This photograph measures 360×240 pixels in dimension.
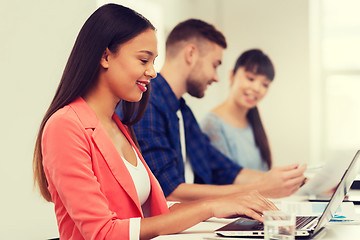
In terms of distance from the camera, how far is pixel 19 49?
179cm

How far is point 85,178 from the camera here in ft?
3.80

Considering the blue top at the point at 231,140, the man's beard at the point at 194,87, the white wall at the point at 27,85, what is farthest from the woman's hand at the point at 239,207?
the blue top at the point at 231,140

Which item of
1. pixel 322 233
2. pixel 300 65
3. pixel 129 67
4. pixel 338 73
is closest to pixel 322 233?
pixel 322 233

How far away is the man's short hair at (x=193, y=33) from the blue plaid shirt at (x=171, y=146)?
290mm

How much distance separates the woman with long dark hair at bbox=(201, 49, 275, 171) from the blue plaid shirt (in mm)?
396

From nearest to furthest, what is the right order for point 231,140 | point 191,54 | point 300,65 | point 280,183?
point 280,183, point 191,54, point 231,140, point 300,65

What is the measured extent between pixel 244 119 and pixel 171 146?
3.69 ft

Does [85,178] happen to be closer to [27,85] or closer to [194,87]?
[27,85]

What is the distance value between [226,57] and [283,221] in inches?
131

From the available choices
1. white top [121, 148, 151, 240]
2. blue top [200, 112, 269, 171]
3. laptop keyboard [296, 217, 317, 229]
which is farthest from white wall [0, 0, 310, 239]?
blue top [200, 112, 269, 171]

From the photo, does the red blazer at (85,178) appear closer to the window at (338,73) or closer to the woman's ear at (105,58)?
the woman's ear at (105,58)

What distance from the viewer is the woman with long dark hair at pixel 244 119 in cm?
299

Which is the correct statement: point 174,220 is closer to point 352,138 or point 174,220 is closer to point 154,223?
point 154,223

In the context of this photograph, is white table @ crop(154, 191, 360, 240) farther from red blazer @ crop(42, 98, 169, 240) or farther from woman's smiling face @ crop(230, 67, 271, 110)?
woman's smiling face @ crop(230, 67, 271, 110)
